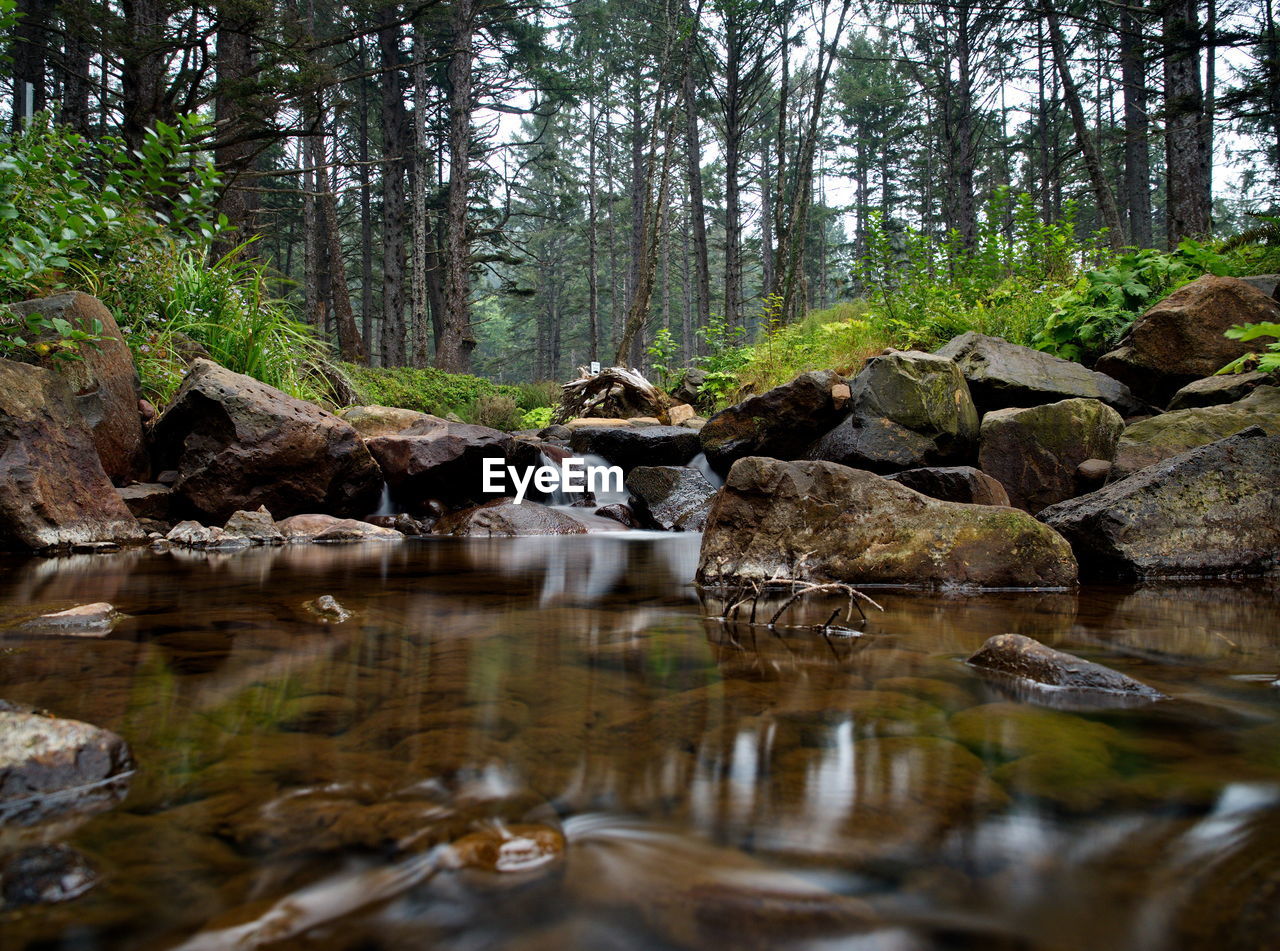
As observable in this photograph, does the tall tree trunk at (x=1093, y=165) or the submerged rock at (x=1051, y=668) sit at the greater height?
the tall tree trunk at (x=1093, y=165)

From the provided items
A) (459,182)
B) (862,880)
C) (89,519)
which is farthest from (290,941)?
(459,182)

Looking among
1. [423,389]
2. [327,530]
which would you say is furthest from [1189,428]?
[423,389]

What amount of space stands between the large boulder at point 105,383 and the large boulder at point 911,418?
6.82 meters

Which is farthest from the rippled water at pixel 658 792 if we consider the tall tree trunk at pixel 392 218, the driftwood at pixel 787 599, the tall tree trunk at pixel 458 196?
the tall tree trunk at pixel 392 218

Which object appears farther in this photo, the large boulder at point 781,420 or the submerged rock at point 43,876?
the large boulder at point 781,420

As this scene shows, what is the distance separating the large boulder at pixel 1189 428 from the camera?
5.01m

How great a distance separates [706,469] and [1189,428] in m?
5.37

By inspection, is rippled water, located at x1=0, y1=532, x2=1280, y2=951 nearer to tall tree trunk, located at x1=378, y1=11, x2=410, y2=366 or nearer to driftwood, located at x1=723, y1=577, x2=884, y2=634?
driftwood, located at x1=723, y1=577, x2=884, y2=634

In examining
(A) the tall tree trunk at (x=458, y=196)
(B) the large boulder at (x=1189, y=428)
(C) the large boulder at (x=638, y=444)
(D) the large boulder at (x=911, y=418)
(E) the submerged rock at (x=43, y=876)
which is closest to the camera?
(E) the submerged rock at (x=43, y=876)

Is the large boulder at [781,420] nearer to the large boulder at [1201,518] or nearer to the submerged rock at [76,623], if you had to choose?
the large boulder at [1201,518]

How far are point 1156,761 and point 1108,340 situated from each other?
7647mm

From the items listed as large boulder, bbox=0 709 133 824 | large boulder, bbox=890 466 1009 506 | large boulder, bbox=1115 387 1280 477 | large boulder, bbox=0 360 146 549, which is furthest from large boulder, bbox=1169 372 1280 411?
large boulder, bbox=0 360 146 549

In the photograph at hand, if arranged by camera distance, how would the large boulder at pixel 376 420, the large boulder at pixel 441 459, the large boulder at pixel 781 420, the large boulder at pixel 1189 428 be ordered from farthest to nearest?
the large boulder at pixel 376 420 < the large boulder at pixel 441 459 < the large boulder at pixel 781 420 < the large boulder at pixel 1189 428

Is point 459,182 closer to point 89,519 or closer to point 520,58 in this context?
point 520,58
